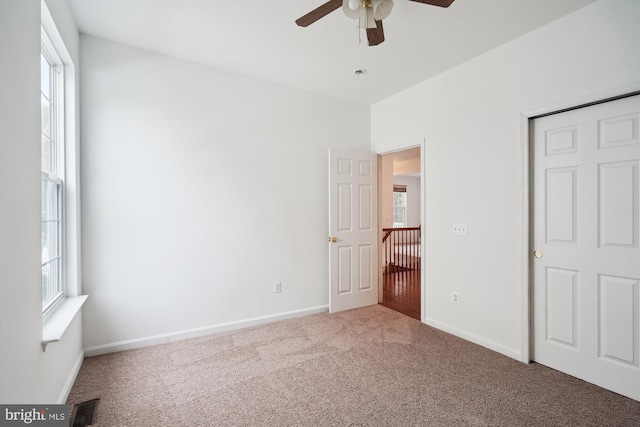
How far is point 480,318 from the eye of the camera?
2.93m

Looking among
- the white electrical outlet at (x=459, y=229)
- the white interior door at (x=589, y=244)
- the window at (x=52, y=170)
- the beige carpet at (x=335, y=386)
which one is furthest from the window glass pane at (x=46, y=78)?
the white interior door at (x=589, y=244)

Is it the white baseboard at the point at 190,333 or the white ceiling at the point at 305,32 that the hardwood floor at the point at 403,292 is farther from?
the white ceiling at the point at 305,32

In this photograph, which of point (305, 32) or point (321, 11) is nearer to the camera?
point (321, 11)

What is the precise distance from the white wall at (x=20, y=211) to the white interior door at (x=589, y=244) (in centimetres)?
339

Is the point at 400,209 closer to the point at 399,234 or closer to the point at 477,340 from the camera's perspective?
the point at 399,234

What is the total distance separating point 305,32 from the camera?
100 inches

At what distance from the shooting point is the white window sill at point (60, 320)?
169 cm

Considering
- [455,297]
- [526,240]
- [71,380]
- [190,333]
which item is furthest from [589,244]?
[71,380]

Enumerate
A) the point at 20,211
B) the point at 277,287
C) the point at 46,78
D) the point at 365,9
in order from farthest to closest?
the point at 277,287 → the point at 46,78 → the point at 365,9 → the point at 20,211

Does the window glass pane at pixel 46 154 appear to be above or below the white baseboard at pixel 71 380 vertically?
above

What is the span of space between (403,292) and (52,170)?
177 inches

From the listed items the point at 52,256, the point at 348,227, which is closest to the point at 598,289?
the point at 348,227

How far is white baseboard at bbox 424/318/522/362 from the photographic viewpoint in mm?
2639

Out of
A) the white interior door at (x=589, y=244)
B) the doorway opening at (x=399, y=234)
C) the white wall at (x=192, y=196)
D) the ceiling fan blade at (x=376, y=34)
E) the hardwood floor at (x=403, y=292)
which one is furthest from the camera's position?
the doorway opening at (x=399, y=234)
